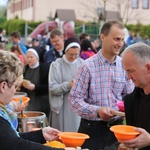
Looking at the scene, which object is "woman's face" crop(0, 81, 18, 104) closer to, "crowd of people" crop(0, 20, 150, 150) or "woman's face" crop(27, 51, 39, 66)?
"crowd of people" crop(0, 20, 150, 150)

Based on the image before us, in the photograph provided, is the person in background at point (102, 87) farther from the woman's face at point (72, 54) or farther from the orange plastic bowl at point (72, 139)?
the woman's face at point (72, 54)

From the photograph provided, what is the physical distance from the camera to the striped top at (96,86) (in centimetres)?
374

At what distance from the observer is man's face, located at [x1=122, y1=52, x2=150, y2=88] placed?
2707 mm

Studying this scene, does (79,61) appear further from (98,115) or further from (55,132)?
(55,132)

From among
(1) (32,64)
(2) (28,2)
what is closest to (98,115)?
(1) (32,64)

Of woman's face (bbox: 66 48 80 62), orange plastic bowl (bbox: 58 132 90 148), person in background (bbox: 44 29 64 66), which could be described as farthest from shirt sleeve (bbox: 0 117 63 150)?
person in background (bbox: 44 29 64 66)

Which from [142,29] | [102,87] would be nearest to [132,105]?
[102,87]

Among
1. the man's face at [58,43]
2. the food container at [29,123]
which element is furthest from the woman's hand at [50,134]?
the man's face at [58,43]

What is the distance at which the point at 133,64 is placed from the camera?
2730mm

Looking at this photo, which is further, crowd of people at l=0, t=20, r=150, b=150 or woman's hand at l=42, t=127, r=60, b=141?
woman's hand at l=42, t=127, r=60, b=141

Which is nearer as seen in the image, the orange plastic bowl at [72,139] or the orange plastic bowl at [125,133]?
the orange plastic bowl at [125,133]

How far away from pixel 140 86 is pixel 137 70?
0.14m

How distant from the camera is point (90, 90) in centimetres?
377

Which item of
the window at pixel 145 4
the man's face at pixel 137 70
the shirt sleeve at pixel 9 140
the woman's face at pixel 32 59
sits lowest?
the shirt sleeve at pixel 9 140
